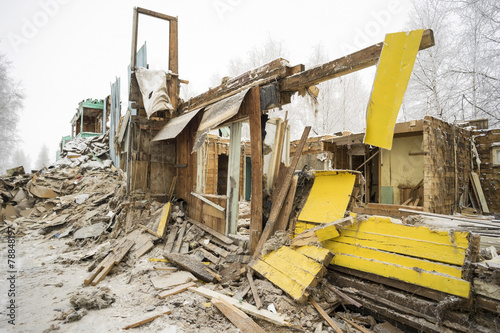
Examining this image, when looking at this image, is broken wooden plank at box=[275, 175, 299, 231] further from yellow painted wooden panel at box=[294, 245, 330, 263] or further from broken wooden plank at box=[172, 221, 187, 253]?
broken wooden plank at box=[172, 221, 187, 253]

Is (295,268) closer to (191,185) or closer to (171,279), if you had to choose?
(171,279)

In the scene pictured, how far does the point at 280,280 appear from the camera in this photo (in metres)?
3.72

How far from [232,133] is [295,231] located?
2.72 m

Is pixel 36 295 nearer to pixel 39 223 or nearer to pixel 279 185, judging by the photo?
pixel 279 185

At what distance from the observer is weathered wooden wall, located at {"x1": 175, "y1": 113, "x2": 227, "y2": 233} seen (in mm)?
6090

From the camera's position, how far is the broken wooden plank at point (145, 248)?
5.65 meters

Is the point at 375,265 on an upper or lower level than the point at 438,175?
lower

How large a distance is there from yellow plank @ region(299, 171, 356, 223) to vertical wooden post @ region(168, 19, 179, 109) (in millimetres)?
5561

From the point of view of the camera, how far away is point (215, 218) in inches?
243

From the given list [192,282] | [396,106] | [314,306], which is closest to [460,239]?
[396,106]

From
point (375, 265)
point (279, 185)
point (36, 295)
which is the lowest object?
point (36, 295)

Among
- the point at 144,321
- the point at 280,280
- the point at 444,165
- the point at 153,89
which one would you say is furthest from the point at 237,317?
the point at 444,165

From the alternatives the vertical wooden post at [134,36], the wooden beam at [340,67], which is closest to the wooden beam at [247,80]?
the wooden beam at [340,67]

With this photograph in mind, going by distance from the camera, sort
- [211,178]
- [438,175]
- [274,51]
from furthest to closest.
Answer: [274,51]
[211,178]
[438,175]
